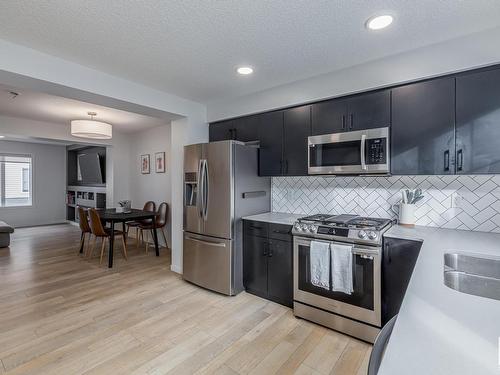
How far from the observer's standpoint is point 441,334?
0.68 m

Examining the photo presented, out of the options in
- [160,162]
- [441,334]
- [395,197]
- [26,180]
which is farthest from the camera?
[26,180]

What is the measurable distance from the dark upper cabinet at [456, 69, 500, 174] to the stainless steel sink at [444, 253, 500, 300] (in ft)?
2.79

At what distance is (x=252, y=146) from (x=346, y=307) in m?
2.02

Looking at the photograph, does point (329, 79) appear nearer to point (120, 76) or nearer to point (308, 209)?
point (308, 209)

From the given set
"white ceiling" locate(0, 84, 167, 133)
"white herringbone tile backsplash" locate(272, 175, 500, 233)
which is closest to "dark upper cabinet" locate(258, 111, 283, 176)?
"white herringbone tile backsplash" locate(272, 175, 500, 233)

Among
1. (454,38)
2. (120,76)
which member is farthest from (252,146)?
(454,38)

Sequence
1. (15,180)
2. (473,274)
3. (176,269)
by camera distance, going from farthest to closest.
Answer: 1. (15,180)
2. (176,269)
3. (473,274)

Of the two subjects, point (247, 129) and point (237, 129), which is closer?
point (247, 129)

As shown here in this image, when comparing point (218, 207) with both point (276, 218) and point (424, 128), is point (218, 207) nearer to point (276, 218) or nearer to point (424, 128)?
point (276, 218)

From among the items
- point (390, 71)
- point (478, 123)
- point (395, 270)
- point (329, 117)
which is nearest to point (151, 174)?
point (329, 117)

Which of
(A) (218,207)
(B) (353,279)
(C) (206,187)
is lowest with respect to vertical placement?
(B) (353,279)

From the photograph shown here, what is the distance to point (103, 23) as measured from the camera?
1844 mm

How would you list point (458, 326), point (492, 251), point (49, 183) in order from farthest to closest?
point (49, 183) < point (492, 251) < point (458, 326)

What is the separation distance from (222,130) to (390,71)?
2.14m
